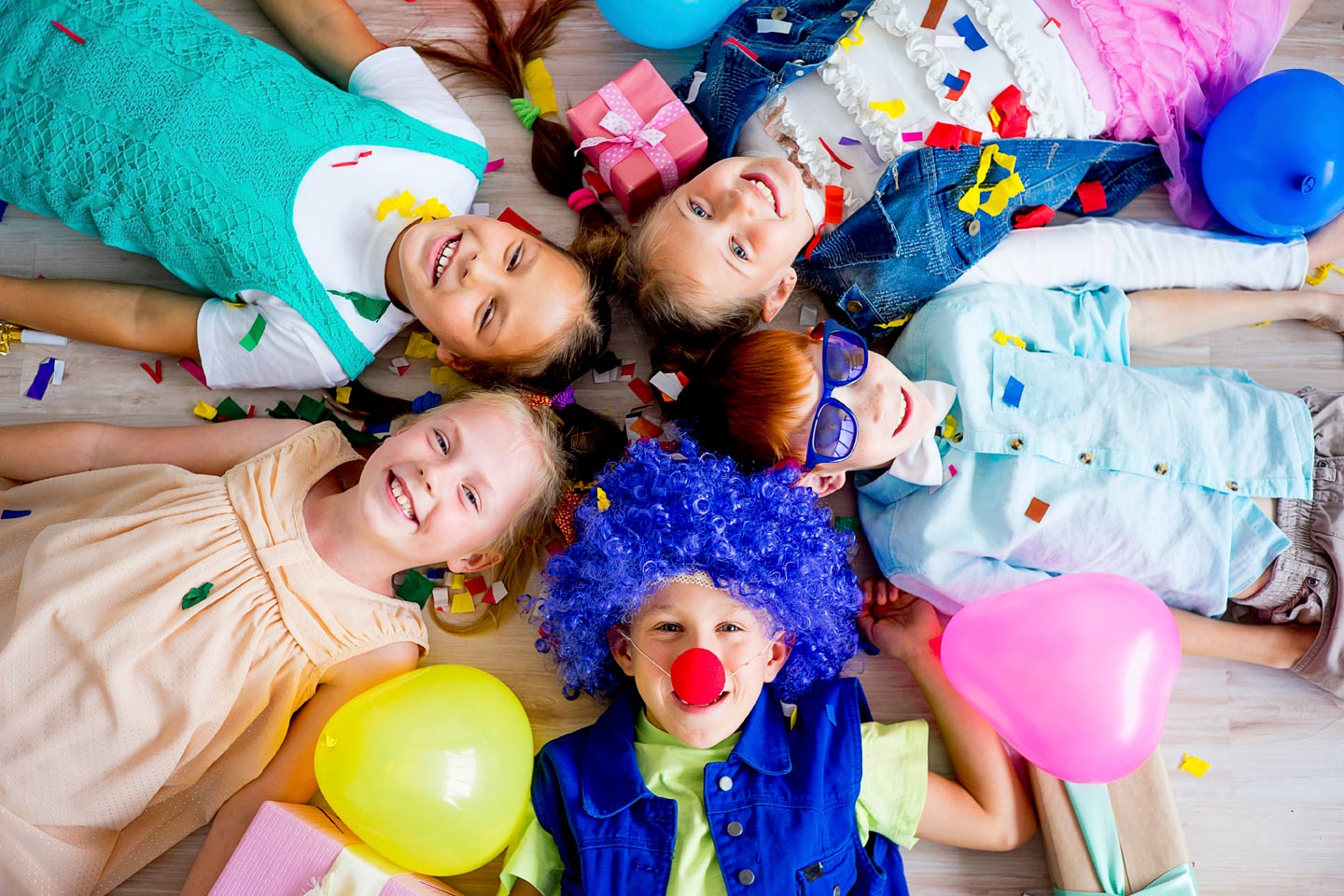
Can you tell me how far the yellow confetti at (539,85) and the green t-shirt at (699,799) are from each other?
1357 millimetres

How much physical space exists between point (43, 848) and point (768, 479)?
1.49 meters

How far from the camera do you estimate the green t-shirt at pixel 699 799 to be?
1685mm

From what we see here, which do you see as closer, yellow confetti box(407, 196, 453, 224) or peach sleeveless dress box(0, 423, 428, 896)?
peach sleeveless dress box(0, 423, 428, 896)

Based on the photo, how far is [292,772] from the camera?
178cm

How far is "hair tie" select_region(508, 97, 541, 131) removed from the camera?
212 cm

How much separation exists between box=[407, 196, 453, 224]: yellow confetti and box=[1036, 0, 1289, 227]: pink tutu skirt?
133 centimetres

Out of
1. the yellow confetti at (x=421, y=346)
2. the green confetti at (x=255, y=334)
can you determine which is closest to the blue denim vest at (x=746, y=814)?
the yellow confetti at (x=421, y=346)

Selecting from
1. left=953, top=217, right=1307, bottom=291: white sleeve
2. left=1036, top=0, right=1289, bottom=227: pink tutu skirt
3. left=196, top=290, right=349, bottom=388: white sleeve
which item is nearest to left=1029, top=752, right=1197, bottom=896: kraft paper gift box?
left=953, top=217, right=1307, bottom=291: white sleeve

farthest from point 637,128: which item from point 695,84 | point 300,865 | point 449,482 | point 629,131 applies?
point 300,865

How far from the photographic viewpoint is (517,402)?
184 cm

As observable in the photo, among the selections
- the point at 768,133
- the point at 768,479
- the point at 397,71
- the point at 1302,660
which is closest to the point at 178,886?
the point at 768,479

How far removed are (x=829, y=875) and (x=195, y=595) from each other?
1269 mm

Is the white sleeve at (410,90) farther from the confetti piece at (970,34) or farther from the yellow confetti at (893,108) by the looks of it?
the confetti piece at (970,34)

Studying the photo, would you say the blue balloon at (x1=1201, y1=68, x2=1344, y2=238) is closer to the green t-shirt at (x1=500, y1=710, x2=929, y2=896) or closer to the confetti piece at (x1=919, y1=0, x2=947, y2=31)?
the confetti piece at (x1=919, y1=0, x2=947, y2=31)
